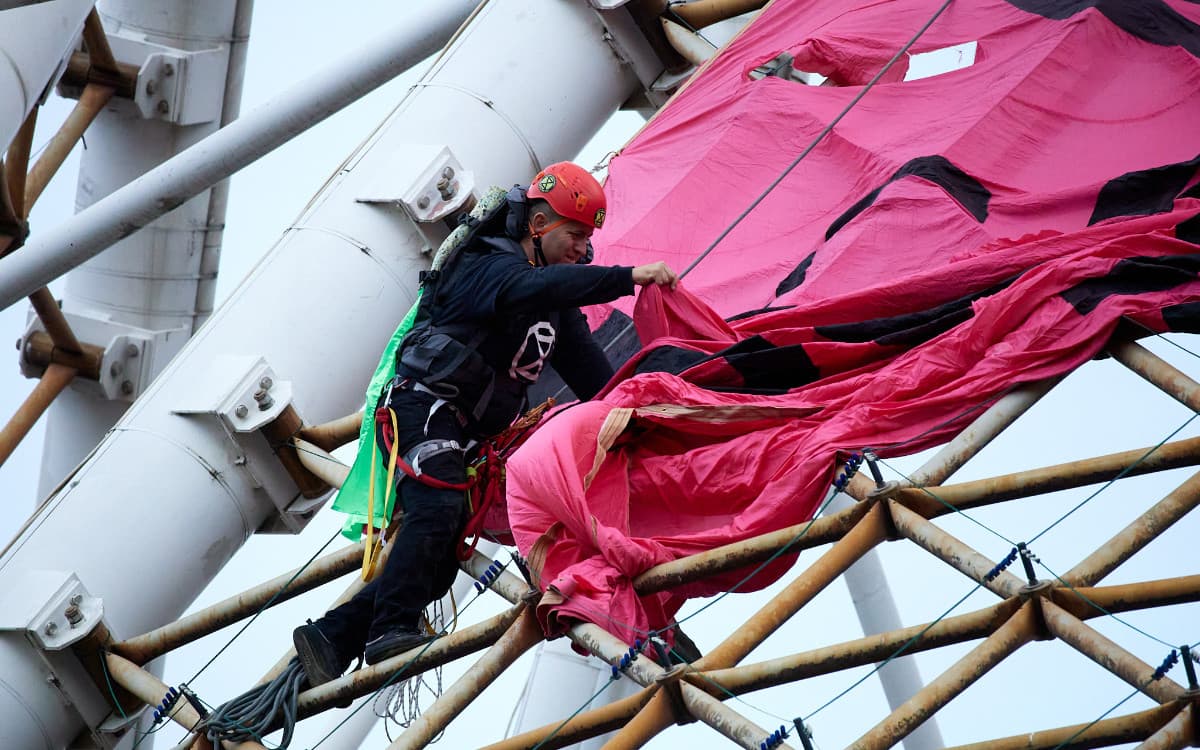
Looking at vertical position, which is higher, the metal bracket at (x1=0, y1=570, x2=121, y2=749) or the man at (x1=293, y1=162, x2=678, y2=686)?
the man at (x1=293, y1=162, x2=678, y2=686)

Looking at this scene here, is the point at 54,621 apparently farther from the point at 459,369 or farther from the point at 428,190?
the point at 428,190

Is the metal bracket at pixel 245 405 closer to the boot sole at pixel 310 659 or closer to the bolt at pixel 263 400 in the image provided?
the bolt at pixel 263 400

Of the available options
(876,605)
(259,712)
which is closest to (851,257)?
(259,712)

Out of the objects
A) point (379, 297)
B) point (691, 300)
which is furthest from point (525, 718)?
point (691, 300)

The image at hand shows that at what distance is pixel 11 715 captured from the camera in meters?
8.84

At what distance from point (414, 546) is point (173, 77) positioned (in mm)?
5763

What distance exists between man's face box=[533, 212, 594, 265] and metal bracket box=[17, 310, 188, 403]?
5123mm

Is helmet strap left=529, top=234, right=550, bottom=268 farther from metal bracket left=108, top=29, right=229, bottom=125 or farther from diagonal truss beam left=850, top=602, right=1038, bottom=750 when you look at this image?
metal bracket left=108, top=29, right=229, bottom=125

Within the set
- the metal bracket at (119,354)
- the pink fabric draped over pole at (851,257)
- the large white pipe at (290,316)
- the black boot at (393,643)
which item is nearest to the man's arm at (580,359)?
the pink fabric draped over pole at (851,257)

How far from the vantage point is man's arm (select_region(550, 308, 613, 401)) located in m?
8.37

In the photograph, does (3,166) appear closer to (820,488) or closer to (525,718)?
(525,718)

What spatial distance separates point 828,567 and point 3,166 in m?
6.83

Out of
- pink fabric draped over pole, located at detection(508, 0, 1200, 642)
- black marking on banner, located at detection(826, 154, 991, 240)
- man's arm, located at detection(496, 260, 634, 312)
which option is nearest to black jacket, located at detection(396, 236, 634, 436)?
man's arm, located at detection(496, 260, 634, 312)

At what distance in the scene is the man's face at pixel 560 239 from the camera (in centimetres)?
809
